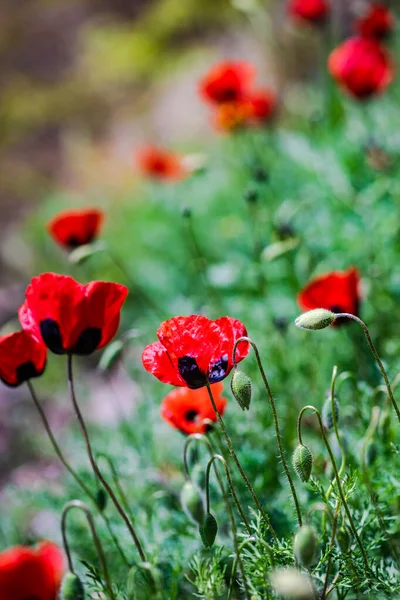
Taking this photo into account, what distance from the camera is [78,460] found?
201 cm

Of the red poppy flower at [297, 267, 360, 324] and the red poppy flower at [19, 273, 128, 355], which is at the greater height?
the red poppy flower at [19, 273, 128, 355]

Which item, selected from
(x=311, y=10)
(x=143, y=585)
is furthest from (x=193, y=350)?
(x=311, y=10)

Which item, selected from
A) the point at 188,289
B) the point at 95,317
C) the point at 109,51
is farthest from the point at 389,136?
the point at 109,51

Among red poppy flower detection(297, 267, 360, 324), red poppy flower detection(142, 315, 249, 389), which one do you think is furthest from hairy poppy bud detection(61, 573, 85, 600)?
red poppy flower detection(297, 267, 360, 324)

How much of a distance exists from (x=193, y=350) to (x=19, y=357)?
302mm

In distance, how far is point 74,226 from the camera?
1749mm

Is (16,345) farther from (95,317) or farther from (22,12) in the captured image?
(22,12)

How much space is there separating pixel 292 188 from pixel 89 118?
16.2 feet

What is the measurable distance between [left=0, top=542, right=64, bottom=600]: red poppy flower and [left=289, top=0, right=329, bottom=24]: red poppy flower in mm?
2392

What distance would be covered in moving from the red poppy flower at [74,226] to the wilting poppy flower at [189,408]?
67 cm

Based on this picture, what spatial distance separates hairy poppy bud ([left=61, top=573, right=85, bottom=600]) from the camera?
2.93 feet

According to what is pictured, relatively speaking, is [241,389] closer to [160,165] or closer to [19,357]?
[19,357]

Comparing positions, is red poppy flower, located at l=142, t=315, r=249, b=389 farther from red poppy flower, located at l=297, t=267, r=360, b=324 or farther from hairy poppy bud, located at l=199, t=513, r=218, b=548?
red poppy flower, located at l=297, t=267, r=360, b=324

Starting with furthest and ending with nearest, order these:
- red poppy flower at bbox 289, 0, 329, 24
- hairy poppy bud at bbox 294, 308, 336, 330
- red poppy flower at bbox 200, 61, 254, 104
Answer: red poppy flower at bbox 289, 0, 329, 24 → red poppy flower at bbox 200, 61, 254, 104 → hairy poppy bud at bbox 294, 308, 336, 330
